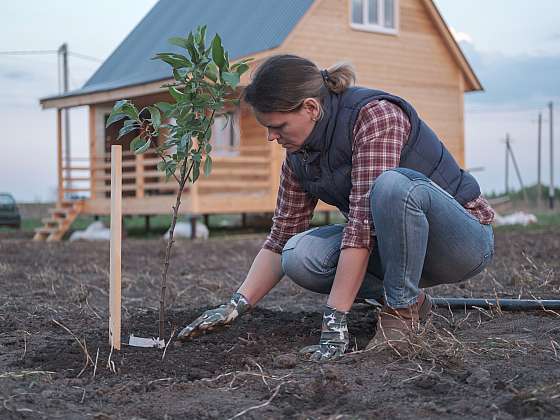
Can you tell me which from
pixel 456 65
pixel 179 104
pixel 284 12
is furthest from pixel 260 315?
Answer: pixel 456 65

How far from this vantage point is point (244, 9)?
16.2 metres

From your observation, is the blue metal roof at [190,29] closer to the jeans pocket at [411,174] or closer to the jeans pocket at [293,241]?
the jeans pocket at [293,241]

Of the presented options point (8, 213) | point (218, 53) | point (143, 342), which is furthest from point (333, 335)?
point (8, 213)

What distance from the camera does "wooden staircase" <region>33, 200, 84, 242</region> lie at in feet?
47.9

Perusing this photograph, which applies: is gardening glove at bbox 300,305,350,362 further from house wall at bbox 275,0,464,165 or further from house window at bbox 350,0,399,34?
house window at bbox 350,0,399,34

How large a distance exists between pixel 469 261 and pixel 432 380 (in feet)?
2.91

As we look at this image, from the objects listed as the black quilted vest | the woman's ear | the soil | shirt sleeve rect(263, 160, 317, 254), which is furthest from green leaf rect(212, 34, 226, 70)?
the soil

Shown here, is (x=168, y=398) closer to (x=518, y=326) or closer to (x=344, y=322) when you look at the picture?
(x=344, y=322)

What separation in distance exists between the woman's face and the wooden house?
33.0ft

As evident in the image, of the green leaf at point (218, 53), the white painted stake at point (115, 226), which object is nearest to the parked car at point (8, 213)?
the white painted stake at point (115, 226)

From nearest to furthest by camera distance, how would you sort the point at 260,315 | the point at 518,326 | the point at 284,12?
1. the point at 518,326
2. the point at 260,315
3. the point at 284,12

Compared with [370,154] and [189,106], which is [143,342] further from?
[370,154]

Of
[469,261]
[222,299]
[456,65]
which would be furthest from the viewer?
[456,65]

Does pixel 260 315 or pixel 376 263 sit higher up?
pixel 376 263
